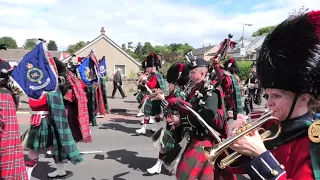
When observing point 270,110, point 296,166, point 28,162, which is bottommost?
point 28,162

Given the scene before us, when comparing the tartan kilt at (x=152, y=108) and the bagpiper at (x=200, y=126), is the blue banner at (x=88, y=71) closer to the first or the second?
the tartan kilt at (x=152, y=108)

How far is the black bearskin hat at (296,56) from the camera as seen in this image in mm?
1560

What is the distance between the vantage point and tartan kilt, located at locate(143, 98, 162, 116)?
7.52 meters

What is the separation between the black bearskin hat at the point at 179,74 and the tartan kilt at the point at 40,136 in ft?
7.85

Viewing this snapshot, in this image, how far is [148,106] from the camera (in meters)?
7.74

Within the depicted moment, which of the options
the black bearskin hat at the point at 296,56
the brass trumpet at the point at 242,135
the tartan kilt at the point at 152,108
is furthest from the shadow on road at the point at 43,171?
the black bearskin hat at the point at 296,56

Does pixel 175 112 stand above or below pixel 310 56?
below

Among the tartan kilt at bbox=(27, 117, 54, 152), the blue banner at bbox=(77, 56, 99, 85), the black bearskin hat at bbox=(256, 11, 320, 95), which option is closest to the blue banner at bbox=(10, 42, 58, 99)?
the tartan kilt at bbox=(27, 117, 54, 152)

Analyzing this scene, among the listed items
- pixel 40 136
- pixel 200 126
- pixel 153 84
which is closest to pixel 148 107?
pixel 153 84

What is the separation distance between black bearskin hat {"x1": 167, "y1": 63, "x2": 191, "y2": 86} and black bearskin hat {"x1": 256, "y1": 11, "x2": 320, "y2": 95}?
135 inches

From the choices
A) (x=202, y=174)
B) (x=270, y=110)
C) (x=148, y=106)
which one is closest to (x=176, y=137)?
(x=202, y=174)

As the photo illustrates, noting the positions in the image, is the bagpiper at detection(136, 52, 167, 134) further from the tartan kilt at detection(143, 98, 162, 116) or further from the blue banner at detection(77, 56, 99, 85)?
the blue banner at detection(77, 56, 99, 85)

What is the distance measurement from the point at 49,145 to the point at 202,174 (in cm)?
256

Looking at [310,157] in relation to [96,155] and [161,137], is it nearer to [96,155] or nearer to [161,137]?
[161,137]
